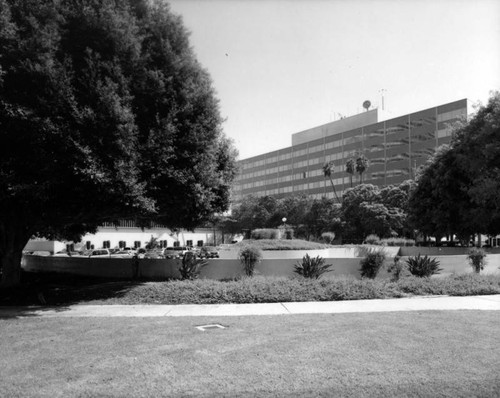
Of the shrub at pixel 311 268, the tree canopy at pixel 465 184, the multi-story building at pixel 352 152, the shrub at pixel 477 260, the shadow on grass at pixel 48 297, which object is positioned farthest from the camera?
the multi-story building at pixel 352 152

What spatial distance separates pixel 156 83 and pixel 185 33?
2.21 metres

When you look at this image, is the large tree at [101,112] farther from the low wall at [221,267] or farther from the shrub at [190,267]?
the low wall at [221,267]

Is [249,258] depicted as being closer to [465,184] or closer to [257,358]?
[257,358]

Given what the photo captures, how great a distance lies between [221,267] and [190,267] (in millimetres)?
1294

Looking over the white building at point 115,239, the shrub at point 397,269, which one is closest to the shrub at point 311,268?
the shrub at point 397,269

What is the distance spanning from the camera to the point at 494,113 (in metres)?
25.7

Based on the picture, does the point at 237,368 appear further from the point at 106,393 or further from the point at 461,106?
the point at 461,106

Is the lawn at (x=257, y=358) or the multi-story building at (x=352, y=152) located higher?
the multi-story building at (x=352, y=152)

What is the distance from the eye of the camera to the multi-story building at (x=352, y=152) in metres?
83.3

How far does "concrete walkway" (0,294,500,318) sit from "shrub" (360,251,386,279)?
14.0 ft

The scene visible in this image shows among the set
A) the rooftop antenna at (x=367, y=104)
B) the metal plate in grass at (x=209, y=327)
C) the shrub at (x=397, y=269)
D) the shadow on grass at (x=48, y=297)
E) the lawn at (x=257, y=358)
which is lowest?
the shadow on grass at (x=48, y=297)

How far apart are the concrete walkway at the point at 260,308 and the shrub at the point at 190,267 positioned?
430 cm

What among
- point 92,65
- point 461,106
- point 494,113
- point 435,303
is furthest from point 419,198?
point 461,106

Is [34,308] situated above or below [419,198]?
below
